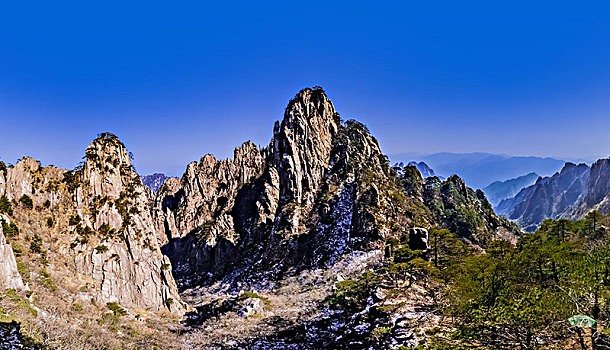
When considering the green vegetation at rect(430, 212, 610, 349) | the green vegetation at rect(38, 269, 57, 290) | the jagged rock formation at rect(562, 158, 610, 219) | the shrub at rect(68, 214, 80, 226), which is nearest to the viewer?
the green vegetation at rect(430, 212, 610, 349)

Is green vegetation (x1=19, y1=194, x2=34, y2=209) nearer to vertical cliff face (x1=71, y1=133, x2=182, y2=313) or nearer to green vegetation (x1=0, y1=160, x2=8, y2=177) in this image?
green vegetation (x1=0, y1=160, x2=8, y2=177)

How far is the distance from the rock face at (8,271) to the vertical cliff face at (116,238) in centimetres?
1039

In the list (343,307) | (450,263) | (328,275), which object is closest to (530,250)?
(450,263)

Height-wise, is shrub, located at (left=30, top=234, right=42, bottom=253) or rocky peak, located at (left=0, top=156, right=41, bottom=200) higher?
rocky peak, located at (left=0, top=156, right=41, bottom=200)

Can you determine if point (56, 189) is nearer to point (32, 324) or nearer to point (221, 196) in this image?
point (32, 324)

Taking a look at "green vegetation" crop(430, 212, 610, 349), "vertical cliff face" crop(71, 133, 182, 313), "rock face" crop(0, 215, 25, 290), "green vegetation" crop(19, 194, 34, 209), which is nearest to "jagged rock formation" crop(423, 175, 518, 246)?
"green vegetation" crop(430, 212, 610, 349)

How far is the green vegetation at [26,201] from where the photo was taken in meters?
39.4

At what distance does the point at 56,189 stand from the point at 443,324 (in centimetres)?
4797

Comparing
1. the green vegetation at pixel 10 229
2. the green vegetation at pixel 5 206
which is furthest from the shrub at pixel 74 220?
the green vegetation at pixel 5 206

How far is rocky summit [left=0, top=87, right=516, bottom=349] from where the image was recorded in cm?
3425

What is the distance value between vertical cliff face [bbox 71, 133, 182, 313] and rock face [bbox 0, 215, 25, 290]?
10.4m

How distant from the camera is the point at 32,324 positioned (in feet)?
78.6

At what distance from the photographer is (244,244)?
79750 mm

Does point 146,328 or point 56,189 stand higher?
point 56,189
